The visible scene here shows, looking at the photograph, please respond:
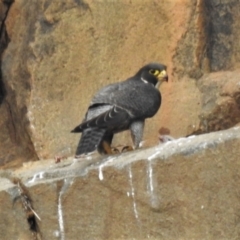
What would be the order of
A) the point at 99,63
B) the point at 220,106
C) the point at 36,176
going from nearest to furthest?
the point at 36,176
the point at 220,106
the point at 99,63

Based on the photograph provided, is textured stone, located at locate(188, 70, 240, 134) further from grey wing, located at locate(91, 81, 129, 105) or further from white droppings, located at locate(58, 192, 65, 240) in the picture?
white droppings, located at locate(58, 192, 65, 240)

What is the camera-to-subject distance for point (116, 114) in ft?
26.4

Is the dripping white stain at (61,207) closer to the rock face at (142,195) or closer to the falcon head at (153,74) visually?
the rock face at (142,195)

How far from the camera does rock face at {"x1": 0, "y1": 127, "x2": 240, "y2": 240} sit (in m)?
7.27

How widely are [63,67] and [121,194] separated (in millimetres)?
2689

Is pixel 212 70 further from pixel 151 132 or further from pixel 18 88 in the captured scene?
pixel 18 88

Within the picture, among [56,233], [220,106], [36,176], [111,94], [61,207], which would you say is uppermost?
[111,94]

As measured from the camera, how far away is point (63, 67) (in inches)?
394

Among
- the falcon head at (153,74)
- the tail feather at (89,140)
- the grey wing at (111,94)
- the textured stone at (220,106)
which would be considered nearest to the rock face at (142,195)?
the tail feather at (89,140)

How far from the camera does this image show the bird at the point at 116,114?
791 centimetres

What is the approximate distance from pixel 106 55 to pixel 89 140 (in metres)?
2.25

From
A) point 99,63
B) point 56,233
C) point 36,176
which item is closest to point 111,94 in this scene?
point 36,176

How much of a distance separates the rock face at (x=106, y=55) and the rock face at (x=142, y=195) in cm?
187

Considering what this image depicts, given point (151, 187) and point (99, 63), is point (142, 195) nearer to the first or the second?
point (151, 187)
